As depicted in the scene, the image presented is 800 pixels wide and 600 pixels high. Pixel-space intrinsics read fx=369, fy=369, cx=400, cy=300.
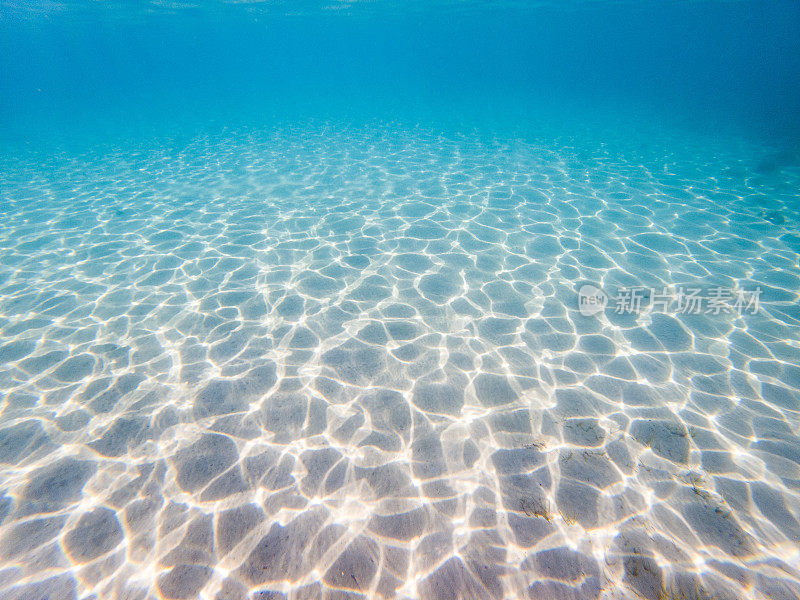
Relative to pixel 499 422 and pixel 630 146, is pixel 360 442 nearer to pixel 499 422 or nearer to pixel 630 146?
pixel 499 422

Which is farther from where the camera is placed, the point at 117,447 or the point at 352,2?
the point at 352,2

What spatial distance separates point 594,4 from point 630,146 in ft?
111

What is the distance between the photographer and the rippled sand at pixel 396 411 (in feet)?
10.7

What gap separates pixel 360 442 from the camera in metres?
4.24

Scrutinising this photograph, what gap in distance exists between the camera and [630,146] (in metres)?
19.8

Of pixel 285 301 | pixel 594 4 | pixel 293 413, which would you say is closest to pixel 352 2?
pixel 594 4

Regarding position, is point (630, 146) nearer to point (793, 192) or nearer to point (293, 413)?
point (793, 192)

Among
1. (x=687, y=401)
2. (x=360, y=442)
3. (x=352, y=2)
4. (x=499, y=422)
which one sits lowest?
(x=687, y=401)

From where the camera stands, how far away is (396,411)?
4.63 m

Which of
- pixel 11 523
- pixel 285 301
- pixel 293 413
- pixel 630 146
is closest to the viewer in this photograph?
pixel 11 523

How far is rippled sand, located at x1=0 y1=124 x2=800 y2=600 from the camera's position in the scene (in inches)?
128

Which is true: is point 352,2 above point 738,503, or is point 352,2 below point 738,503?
above

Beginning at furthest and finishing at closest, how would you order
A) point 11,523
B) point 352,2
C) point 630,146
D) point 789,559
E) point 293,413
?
point 352,2 < point 630,146 < point 293,413 < point 11,523 < point 789,559

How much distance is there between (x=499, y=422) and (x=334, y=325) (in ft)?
9.94
